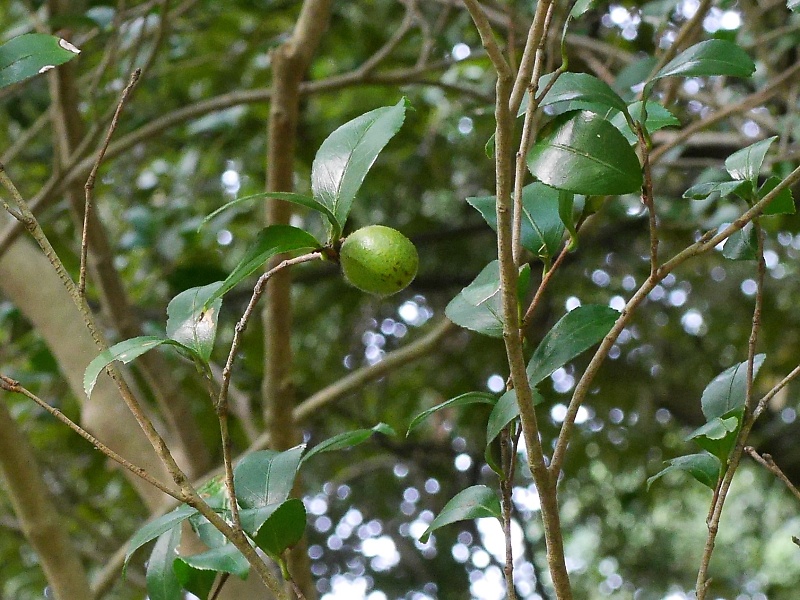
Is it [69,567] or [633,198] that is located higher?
[69,567]

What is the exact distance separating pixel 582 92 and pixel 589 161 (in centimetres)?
4

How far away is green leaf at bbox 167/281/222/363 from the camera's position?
1.63ft

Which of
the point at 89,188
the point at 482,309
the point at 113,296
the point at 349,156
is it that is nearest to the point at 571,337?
the point at 482,309

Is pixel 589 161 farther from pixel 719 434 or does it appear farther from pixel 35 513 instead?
pixel 35 513

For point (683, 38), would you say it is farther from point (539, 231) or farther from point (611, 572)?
point (611, 572)

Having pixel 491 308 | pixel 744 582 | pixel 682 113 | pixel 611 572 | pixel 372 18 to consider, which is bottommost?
pixel 744 582

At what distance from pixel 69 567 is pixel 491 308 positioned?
709 millimetres

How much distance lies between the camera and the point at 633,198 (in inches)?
75.1

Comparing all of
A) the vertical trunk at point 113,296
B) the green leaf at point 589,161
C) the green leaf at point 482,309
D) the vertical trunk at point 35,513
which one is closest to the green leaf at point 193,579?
the green leaf at point 482,309

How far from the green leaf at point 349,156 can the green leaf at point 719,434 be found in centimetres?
23

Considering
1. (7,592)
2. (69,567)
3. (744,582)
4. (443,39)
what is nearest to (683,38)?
(443,39)

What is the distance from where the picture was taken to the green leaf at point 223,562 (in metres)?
0.49

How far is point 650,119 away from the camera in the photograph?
0.53 m

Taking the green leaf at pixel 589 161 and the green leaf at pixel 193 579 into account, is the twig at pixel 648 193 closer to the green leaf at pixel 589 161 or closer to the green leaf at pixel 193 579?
the green leaf at pixel 589 161
